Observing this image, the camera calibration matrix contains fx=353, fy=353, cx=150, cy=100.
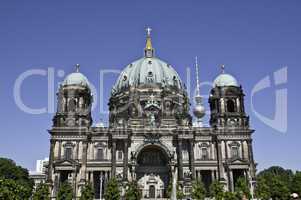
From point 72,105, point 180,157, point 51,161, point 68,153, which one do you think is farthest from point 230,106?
point 51,161

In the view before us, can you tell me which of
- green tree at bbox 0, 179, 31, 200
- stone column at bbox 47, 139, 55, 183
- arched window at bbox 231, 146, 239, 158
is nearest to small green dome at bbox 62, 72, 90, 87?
stone column at bbox 47, 139, 55, 183

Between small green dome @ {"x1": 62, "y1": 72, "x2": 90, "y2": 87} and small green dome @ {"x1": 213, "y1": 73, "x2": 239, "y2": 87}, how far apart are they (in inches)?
1073

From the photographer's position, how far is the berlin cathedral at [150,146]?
209 ft

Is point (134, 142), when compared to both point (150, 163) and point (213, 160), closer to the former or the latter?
point (150, 163)

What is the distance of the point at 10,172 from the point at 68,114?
964 inches

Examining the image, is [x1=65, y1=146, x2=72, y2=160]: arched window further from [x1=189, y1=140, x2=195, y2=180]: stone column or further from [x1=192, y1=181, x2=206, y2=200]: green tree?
[x1=192, y1=181, x2=206, y2=200]: green tree

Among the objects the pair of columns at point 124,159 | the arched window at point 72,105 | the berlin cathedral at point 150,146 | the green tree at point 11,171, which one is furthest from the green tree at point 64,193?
the green tree at point 11,171

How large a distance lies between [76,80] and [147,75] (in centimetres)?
1726

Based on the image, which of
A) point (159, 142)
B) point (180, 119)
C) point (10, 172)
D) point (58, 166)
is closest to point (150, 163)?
point (159, 142)

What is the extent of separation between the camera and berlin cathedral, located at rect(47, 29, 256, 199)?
209 ft

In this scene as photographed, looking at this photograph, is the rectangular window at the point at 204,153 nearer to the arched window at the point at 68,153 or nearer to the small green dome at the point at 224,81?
the small green dome at the point at 224,81

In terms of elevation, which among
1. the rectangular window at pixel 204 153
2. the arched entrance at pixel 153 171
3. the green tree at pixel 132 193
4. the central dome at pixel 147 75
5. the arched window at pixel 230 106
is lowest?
the green tree at pixel 132 193

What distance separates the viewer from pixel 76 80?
72.8 m

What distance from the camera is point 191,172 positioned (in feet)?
208
